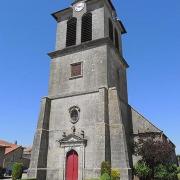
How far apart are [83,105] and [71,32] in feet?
32.3

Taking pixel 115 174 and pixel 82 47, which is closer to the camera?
pixel 115 174

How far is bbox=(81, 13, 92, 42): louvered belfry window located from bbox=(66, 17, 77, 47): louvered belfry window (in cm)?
112

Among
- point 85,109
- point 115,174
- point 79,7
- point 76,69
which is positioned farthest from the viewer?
point 79,7

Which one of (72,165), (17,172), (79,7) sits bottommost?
(17,172)

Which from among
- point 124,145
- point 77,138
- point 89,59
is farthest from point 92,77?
point 124,145

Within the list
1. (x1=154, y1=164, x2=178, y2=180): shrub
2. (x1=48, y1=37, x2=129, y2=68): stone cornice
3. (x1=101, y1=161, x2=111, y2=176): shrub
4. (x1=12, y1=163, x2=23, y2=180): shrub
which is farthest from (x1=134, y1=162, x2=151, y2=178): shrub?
(x1=48, y1=37, x2=129, y2=68): stone cornice

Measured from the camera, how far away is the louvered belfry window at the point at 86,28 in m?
26.2

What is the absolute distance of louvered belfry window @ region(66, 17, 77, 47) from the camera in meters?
27.1

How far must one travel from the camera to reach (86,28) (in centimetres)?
2681

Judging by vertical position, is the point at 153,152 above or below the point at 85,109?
below

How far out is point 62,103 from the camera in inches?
934

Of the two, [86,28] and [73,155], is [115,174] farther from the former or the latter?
[86,28]

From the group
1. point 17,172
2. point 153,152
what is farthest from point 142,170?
point 17,172

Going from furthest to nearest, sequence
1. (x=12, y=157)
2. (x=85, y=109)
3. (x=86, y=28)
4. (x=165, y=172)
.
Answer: (x=12, y=157)
(x=86, y=28)
(x=85, y=109)
(x=165, y=172)
